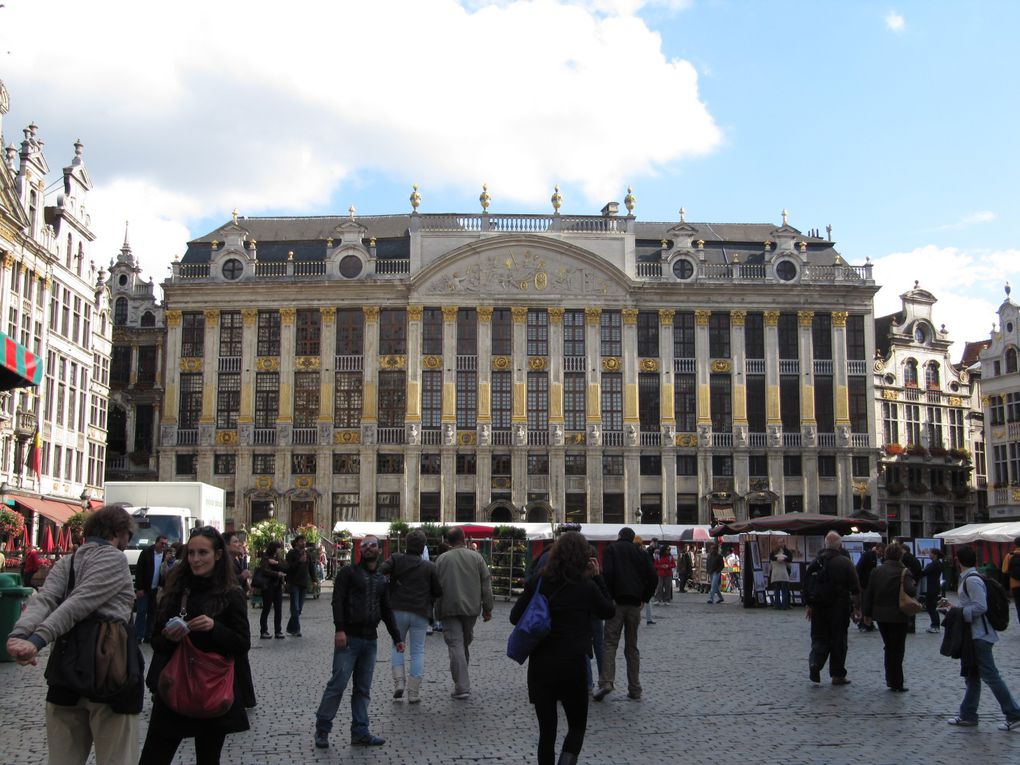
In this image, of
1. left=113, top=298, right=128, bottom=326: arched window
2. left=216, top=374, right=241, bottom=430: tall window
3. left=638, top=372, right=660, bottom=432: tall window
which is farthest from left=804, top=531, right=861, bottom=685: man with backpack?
left=113, top=298, right=128, bottom=326: arched window

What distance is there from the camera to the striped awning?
1251 cm

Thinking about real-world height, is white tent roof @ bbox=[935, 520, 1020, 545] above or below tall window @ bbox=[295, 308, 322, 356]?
below

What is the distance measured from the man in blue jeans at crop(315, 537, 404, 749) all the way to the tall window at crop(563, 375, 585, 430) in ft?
153

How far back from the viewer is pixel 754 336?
5969 centimetres

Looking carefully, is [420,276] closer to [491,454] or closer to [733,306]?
[491,454]

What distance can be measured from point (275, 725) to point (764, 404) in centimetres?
5028

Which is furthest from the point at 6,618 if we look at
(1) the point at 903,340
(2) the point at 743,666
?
(1) the point at 903,340

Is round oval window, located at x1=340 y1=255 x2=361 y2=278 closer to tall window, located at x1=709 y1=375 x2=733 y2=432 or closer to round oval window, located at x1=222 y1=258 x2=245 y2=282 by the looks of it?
round oval window, located at x1=222 y1=258 x2=245 y2=282

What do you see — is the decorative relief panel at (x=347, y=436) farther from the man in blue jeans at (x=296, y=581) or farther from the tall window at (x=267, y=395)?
the man in blue jeans at (x=296, y=581)

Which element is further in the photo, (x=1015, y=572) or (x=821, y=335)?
(x=821, y=335)

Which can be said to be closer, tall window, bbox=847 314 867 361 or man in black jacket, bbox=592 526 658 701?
man in black jacket, bbox=592 526 658 701

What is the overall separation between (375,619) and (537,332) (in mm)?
47984

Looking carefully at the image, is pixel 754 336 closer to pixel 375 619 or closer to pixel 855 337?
pixel 855 337

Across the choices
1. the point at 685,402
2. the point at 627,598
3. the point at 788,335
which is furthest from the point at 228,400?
the point at 627,598
